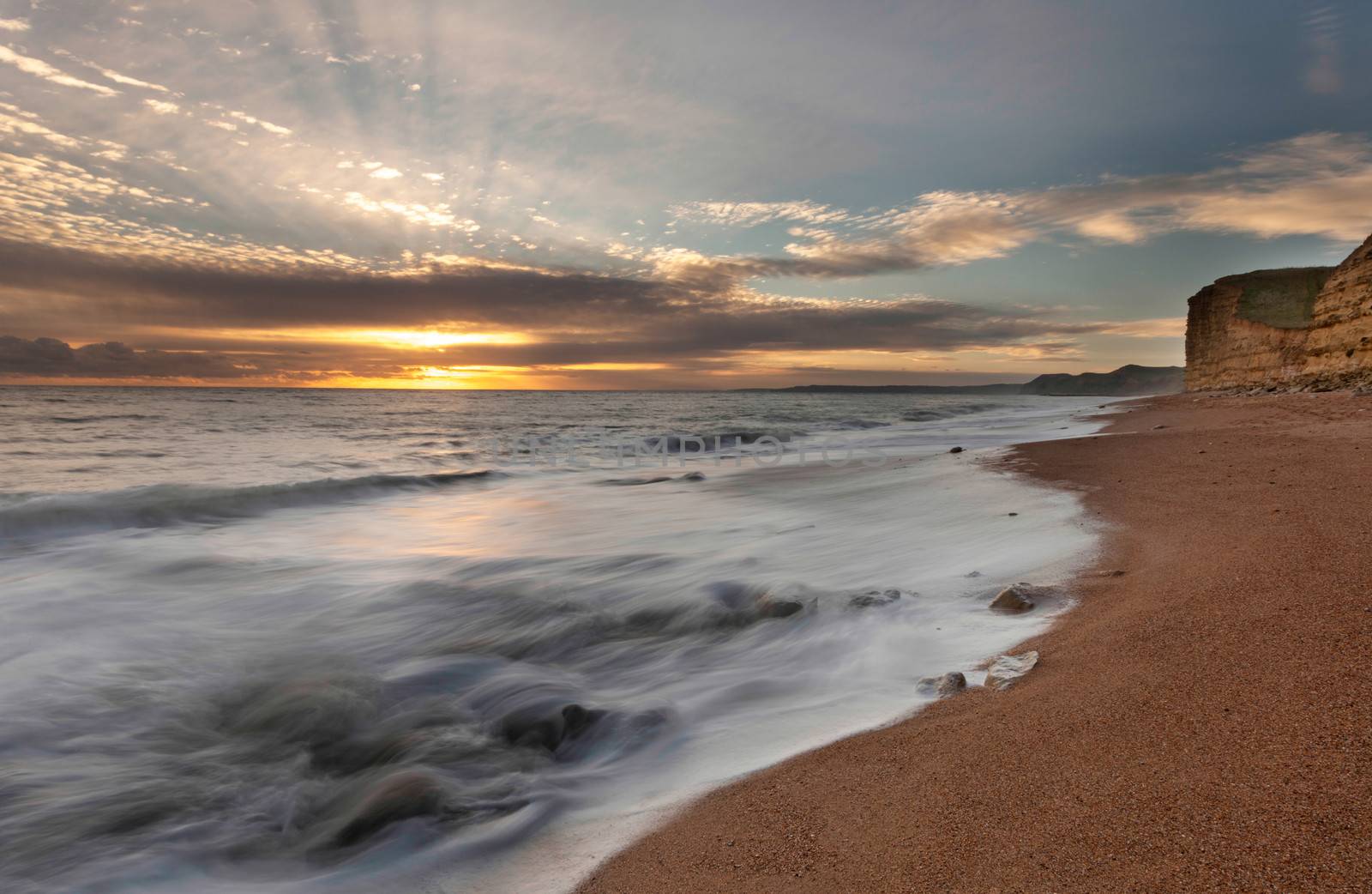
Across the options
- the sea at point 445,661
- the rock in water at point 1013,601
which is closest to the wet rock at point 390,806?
the sea at point 445,661

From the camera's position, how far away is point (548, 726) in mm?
3074

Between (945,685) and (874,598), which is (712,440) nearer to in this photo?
(874,598)

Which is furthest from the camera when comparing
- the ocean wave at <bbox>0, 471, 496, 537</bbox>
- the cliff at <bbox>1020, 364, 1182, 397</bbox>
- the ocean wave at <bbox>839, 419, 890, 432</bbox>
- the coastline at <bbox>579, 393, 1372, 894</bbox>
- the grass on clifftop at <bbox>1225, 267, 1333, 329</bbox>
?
the cliff at <bbox>1020, 364, 1182, 397</bbox>

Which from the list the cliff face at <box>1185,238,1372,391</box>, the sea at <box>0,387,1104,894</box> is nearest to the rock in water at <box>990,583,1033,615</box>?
the sea at <box>0,387,1104,894</box>

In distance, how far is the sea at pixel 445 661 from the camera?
7.81 ft

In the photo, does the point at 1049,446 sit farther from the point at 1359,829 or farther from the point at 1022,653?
the point at 1359,829

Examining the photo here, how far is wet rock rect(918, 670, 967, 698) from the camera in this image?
258cm

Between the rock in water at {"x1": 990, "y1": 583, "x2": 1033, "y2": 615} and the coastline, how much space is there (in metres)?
0.24

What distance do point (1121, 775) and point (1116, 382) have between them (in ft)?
519

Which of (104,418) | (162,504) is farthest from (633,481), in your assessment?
(104,418)

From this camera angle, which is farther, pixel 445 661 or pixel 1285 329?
pixel 1285 329

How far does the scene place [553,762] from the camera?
2.78 m

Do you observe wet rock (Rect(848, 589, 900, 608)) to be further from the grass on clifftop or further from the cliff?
the cliff

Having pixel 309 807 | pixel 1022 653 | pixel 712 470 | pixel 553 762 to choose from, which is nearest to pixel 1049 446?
pixel 712 470
